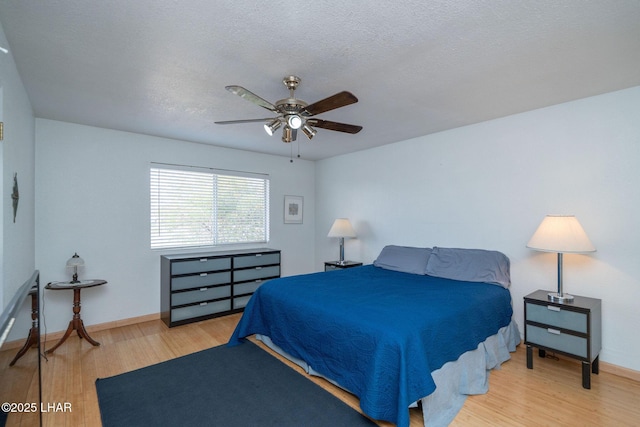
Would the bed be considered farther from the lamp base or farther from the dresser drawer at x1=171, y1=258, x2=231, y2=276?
the dresser drawer at x1=171, y1=258, x2=231, y2=276

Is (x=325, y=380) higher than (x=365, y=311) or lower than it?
lower

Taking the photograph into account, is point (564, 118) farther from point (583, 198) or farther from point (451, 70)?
point (451, 70)

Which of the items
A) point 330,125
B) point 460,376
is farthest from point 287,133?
point 460,376

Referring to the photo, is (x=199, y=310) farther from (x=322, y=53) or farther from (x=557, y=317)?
(x=557, y=317)

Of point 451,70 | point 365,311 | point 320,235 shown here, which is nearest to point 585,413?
point 365,311

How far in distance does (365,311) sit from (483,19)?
199 centimetres

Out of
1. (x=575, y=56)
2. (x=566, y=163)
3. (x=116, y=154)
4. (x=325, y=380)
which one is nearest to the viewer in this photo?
(x=575, y=56)

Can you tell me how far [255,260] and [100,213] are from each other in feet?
6.64

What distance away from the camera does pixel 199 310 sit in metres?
4.07

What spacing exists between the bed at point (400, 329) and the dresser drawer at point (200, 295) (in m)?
1.09

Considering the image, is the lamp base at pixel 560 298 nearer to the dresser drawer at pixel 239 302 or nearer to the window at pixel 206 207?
the dresser drawer at pixel 239 302

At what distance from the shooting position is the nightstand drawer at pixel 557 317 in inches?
97.6

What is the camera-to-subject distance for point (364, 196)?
498 cm

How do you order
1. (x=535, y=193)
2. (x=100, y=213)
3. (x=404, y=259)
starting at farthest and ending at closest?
(x=404, y=259) < (x=100, y=213) < (x=535, y=193)
